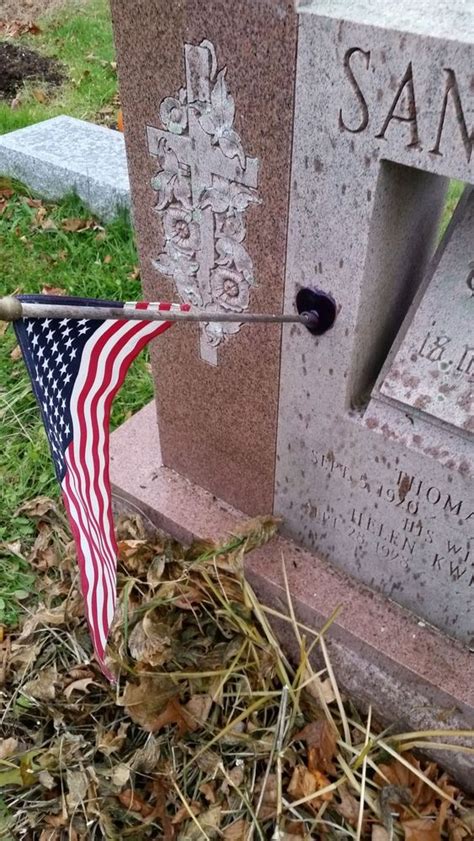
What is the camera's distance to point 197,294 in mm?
1998

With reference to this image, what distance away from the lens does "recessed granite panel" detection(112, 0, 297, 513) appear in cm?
150

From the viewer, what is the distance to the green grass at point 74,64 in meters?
5.69

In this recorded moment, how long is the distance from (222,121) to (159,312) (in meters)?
0.55

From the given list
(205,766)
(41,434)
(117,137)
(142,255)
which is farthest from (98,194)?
(205,766)

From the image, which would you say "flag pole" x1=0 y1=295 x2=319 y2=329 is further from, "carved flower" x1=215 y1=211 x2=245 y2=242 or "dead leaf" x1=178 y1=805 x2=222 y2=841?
"dead leaf" x1=178 y1=805 x2=222 y2=841

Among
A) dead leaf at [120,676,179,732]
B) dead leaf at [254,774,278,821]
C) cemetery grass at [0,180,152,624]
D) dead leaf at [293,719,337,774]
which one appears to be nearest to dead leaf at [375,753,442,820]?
dead leaf at [293,719,337,774]

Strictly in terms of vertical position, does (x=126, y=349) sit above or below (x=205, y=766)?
above

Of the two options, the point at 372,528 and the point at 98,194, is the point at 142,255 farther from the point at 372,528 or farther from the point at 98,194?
the point at 98,194

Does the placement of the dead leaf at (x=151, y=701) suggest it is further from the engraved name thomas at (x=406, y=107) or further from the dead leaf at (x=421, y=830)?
the engraved name thomas at (x=406, y=107)

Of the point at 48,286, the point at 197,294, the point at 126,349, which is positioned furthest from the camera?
the point at 48,286

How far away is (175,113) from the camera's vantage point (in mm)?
1690

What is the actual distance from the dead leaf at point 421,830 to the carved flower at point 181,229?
1.62 meters

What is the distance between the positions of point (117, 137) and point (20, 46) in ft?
10.0

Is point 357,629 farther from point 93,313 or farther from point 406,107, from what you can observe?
point 406,107
